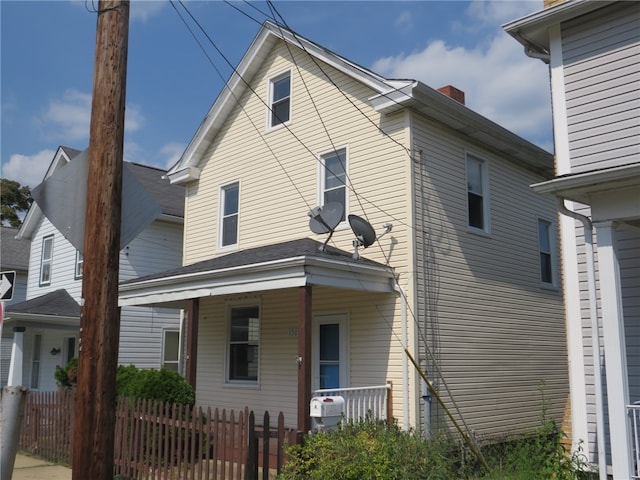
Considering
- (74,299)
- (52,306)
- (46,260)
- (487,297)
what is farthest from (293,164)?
(46,260)

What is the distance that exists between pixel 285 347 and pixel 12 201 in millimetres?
44511

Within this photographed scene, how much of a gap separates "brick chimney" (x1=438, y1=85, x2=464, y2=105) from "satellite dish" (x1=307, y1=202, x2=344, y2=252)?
4514 mm

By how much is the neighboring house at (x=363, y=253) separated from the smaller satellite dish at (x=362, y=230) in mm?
380

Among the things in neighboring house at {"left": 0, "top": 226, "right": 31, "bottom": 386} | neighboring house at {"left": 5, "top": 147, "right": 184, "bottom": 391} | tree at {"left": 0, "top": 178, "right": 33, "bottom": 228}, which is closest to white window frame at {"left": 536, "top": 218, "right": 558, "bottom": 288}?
neighboring house at {"left": 5, "top": 147, "right": 184, "bottom": 391}

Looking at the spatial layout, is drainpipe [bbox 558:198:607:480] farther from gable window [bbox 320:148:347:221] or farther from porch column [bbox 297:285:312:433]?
gable window [bbox 320:148:347:221]

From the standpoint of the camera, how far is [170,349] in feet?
67.6

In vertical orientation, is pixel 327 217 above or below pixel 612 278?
above

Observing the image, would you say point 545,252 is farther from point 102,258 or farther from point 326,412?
point 102,258

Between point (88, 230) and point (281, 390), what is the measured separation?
8657 millimetres

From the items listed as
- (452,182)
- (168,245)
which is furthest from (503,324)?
(168,245)

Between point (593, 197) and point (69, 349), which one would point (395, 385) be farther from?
point (69, 349)

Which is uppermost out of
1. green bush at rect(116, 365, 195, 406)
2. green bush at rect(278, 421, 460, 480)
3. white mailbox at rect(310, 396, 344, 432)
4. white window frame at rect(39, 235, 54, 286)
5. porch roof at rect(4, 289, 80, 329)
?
white window frame at rect(39, 235, 54, 286)

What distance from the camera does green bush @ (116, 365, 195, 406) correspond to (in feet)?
35.7

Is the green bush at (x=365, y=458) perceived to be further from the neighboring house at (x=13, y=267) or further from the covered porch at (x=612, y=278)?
the neighboring house at (x=13, y=267)
